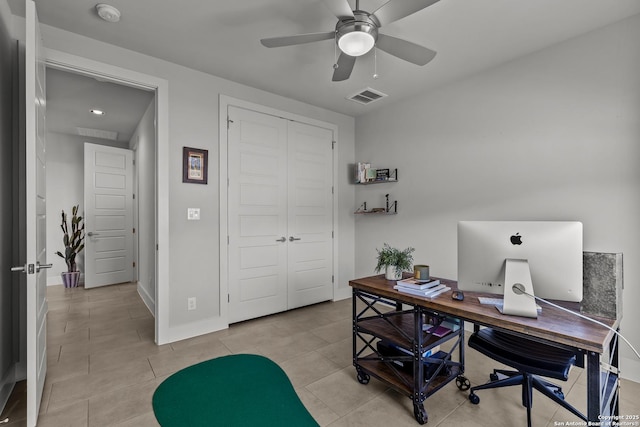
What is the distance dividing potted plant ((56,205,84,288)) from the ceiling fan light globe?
17.5 ft

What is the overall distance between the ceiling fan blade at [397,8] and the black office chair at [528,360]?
194cm

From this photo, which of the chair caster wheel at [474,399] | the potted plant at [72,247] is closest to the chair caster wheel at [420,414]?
the chair caster wheel at [474,399]

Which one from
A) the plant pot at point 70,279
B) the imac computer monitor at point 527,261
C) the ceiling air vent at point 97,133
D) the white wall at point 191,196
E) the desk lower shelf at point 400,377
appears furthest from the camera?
the ceiling air vent at point 97,133

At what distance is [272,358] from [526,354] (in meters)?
1.84

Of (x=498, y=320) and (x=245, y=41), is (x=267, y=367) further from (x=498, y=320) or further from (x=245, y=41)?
(x=245, y=41)

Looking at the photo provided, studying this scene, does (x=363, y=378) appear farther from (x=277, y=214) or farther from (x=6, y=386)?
(x=6, y=386)

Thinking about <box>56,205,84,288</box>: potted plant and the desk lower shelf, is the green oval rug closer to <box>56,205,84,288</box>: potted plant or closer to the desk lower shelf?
the desk lower shelf

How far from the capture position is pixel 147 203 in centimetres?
400

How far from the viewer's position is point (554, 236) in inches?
56.3

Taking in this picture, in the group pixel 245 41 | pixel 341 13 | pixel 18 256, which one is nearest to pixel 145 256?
pixel 18 256

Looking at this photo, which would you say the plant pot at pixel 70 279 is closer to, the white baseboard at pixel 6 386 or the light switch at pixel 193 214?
the white baseboard at pixel 6 386

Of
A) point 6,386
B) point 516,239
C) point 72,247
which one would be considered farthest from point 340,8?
point 72,247

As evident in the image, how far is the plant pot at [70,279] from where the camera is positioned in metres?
4.82

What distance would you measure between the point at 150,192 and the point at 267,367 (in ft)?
8.91
